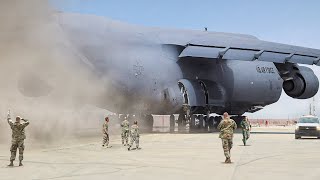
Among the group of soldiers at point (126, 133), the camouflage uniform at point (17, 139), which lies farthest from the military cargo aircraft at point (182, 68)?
the camouflage uniform at point (17, 139)

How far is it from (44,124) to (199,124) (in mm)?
13559

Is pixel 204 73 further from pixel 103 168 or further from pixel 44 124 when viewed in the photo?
pixel 103 168

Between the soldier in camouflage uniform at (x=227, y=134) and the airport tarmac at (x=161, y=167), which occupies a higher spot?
the soldier in camouflage uniform at (x=227, y=134)

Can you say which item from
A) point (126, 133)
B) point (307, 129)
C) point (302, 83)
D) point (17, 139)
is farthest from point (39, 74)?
point (302, 83)

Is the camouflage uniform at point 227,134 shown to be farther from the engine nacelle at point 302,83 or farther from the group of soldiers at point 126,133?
the engine nacelle at point 302,83

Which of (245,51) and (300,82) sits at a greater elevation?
(245,51)

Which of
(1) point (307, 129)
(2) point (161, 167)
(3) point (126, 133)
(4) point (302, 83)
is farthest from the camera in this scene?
(4) point (302, 83)

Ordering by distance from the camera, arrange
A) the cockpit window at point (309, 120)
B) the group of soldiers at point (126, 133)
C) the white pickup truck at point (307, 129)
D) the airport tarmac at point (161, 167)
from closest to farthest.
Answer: the airport tarmac at point (161, 167), the group of soldiers at point (126, 133), the white pickup truck at point (307, 129), the cockpit window at point (309, 120)

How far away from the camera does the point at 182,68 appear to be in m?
31.1

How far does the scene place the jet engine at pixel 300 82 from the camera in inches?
1367

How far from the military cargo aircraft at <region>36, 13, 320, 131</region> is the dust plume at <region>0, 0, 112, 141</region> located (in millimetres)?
1555

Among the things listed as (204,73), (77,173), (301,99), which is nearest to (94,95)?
(204,73)

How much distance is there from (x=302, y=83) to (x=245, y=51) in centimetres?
671

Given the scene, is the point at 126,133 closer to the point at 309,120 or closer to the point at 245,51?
the point at 309,120
